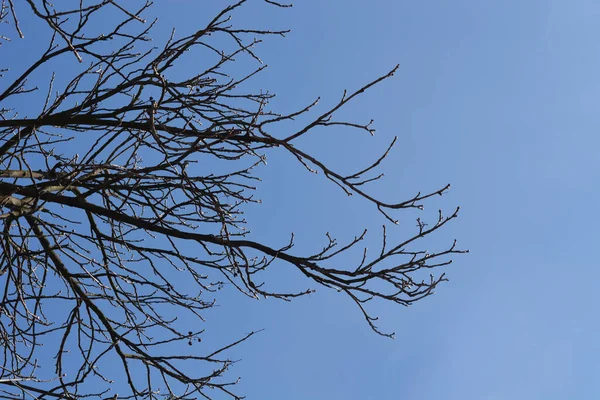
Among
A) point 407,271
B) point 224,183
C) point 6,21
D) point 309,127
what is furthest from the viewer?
point 6,21

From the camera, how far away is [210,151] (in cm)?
354

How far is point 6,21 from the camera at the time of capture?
4.84m

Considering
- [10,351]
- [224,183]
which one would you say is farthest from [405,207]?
[10,351]

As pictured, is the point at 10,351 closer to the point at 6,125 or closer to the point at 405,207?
the point at 6,125

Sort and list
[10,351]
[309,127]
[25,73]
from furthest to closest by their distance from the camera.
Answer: [10,351], [25,73], [309,127]

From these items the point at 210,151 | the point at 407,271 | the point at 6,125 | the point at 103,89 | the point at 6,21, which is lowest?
the point at 407,271

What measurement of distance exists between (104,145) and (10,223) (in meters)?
0.98

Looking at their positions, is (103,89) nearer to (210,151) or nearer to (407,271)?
(210,151)

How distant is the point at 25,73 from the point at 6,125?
1.33 ft

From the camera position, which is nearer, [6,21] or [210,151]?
[210,151]

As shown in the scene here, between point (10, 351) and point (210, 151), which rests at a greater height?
point (210, 151)

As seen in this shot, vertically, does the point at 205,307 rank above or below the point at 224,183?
below

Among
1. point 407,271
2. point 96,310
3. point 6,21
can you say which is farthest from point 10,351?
point 407,271

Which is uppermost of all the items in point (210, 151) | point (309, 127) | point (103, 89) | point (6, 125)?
point (103, 89)
